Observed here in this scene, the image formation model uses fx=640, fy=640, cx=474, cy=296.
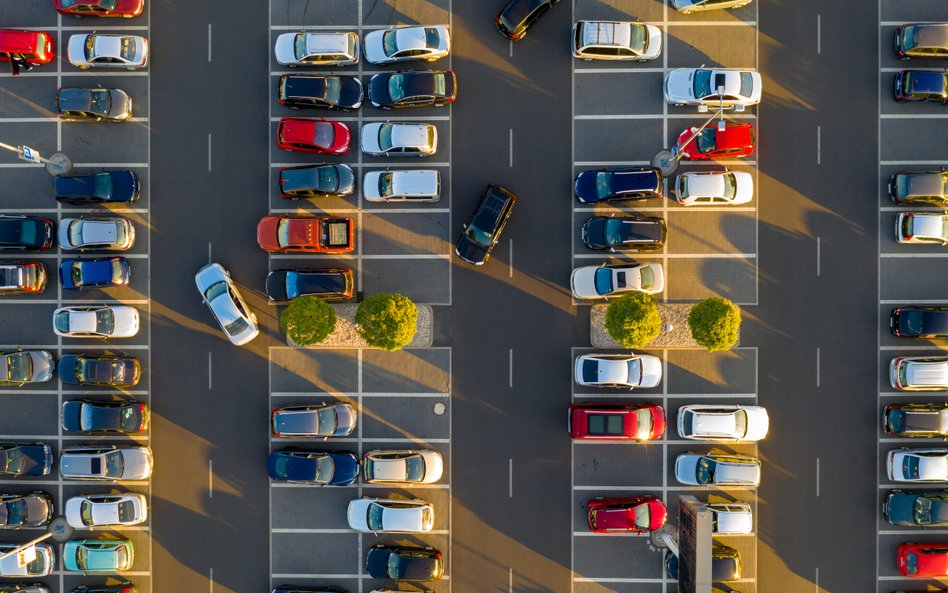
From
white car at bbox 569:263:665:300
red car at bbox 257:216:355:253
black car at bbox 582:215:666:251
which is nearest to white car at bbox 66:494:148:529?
red car at bbox 257:216:355:253

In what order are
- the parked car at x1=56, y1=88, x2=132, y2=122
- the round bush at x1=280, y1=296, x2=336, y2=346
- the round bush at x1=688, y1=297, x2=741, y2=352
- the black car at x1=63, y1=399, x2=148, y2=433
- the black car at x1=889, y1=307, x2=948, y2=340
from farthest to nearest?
the black car at x1=63, y1=399, x2=148, y2=433
the parked car at x1=56, y1=88, x2=132, y2=122
the black car at x1=889, y1=307, x2=948, y2=340
the round bush at x1=280, y1=296, x2=336, y2=346
the round bush at x1=688, y1=297, x2=741, y2=352

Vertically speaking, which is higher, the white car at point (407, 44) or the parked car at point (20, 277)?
the white car at point (407, 44)

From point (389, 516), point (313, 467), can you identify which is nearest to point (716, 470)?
point (389, 516)

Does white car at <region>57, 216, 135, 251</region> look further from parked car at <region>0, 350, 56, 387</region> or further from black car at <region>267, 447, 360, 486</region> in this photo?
black car at <region>267, 447, 360, 486</region>

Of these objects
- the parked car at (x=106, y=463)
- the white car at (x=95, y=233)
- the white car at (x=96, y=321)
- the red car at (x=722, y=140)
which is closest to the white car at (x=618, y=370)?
the red car at (x=722, y=140)

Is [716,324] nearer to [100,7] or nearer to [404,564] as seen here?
[404,564]

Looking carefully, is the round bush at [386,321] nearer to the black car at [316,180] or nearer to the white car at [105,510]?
the black car at [316,180]

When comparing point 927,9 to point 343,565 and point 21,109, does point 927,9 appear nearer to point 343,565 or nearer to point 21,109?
point 343,565
